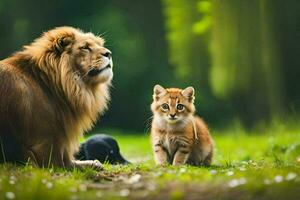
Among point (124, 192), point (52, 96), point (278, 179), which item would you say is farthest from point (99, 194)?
point (52, 96)

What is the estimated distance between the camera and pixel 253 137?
57.5ft

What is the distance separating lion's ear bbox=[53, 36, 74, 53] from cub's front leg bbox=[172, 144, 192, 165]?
5.88 feet

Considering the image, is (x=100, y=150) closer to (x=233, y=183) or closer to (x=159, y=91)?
(x=159, y=91)

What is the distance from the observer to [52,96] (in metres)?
8.76

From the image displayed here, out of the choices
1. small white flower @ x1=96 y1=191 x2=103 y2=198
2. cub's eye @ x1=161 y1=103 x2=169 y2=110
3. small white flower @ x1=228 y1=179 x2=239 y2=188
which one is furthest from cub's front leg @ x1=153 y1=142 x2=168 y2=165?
small white flower @ x1=96 y1=191 x2=103 y2=198

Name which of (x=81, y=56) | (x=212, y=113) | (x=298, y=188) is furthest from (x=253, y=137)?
(x=298, y=188)

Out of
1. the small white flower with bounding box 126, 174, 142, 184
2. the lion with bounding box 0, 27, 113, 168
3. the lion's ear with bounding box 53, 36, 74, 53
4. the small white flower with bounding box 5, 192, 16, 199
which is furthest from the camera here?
the lion's ear with bounding box 53, 36, 74, 53

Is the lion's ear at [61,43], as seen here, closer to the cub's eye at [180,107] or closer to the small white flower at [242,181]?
the cub's eye at [180,107]

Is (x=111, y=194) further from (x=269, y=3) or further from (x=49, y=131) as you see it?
(x=269, y=3)

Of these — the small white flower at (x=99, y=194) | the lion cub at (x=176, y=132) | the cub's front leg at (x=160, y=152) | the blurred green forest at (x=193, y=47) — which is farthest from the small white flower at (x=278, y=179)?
the blurred green forest at (x=193, y=47)

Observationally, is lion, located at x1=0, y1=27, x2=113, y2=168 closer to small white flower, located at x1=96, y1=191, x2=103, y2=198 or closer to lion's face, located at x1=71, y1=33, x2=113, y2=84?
lion's face, located at x1=71, y1=33, x2=113, y2=84

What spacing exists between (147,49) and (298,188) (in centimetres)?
1940

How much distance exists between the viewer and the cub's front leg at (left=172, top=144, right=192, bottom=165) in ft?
29.9

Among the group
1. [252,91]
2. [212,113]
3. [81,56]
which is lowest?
[212,113]
